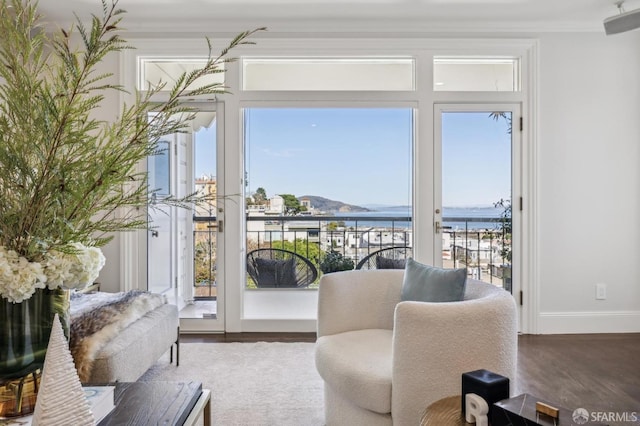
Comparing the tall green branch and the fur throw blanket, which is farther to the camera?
the fur throw blanket

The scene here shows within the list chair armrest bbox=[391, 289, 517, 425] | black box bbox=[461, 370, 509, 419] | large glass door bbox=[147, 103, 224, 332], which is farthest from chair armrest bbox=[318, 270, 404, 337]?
large glass door bbox=[147, 103, 224, 332]

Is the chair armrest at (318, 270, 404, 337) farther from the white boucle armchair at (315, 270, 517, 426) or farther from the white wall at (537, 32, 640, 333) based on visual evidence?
the white wall at (537, 32, 640, 333)

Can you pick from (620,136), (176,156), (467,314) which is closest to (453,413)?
(467,314)

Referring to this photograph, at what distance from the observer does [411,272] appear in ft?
7.27

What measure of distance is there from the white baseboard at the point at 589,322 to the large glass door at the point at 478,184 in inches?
15.7

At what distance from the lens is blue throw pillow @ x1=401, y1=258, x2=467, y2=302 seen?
6.46 ft

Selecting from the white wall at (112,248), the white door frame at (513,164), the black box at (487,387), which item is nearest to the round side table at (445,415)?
the black box at (487,387)

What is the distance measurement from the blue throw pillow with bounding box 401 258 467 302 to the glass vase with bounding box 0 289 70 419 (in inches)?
59.9

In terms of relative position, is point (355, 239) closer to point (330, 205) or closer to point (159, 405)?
point (330, 205)

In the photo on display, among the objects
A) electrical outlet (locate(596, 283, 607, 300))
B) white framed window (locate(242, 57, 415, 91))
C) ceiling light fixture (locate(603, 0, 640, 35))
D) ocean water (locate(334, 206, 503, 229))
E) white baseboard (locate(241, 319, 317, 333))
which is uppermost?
ceiling light fixture (locate(603, 0, 640, 35))

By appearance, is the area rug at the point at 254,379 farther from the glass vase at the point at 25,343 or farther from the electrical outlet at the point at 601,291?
the electrical outlet at the point at 601,291

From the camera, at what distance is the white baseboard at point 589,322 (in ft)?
12.0

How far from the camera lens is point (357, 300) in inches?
89.9

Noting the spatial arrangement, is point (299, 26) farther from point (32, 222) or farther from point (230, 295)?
point (32, 222)
